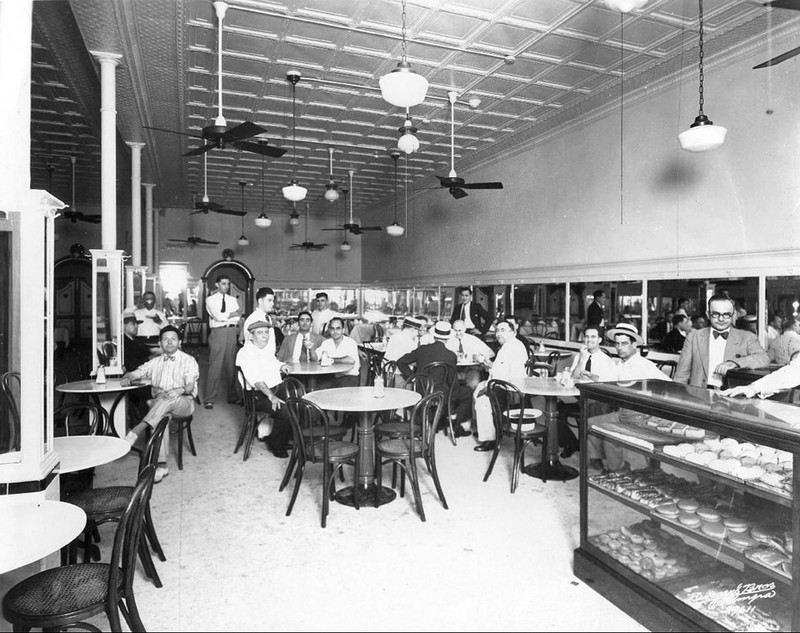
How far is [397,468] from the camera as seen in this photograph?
16.6 ft

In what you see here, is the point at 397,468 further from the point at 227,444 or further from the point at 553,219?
the point at 553,219

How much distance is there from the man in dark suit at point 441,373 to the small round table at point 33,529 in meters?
4.04

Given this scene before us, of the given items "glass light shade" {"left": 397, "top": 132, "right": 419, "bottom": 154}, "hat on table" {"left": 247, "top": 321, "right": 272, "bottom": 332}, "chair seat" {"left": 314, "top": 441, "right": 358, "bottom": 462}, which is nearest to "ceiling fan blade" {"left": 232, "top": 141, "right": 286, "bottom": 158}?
"glass light shade" {"left": 397, "top": 132, "right": 419, "bottom": 154}

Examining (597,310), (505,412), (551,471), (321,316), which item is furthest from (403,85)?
(321,316)

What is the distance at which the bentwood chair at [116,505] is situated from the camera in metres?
3.14

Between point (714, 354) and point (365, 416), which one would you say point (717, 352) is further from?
point (365, 416)

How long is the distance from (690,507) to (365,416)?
257 cm

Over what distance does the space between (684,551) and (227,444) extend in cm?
487

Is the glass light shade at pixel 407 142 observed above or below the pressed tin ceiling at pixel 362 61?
below

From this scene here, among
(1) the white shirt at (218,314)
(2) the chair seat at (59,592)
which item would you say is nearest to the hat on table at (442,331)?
(1) the white shirt at (218,314)

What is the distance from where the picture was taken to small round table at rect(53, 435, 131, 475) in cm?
309

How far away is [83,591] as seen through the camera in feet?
7.67

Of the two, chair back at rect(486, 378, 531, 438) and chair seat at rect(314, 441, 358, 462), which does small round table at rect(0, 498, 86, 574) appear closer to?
chair seat at rect(314, 441, 358, 462)

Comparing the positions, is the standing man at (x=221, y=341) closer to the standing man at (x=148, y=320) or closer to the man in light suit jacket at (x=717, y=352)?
the standing man at (x=148, y=320)
